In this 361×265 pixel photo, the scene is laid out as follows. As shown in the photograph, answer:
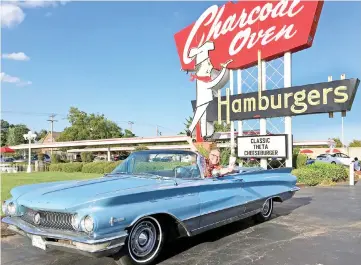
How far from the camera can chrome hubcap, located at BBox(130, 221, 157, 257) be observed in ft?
13.7

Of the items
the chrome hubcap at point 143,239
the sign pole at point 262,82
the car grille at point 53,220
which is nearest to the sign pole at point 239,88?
the sign pole at point 262,82

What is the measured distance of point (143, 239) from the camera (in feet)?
14.1

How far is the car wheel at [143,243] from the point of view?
4066 millimetres

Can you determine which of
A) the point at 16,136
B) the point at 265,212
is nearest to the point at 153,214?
the point at 265,212

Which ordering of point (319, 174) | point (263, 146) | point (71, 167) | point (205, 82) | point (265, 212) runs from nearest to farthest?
point (265, 212) < point (263, 146) < point (319, 174) < point (205, 82) < point (71, 167)

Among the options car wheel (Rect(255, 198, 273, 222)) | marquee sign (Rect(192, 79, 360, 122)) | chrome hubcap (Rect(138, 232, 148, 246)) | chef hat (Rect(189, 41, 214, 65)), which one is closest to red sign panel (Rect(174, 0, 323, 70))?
chef hat (Rect(189, 41, 214, 65))

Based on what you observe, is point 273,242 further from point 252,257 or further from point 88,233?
point 88,233

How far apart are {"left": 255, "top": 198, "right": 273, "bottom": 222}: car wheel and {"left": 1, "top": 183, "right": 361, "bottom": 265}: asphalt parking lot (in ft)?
0.45

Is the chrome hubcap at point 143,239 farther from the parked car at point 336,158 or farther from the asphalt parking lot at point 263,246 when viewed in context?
the parked car at point 336,158

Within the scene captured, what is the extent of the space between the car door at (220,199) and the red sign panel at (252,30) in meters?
9.15

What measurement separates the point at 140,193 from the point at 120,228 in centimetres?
48

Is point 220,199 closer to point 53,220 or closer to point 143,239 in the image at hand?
point 143,239

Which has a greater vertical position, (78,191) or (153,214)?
(78,191)

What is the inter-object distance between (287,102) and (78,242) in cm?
1135
